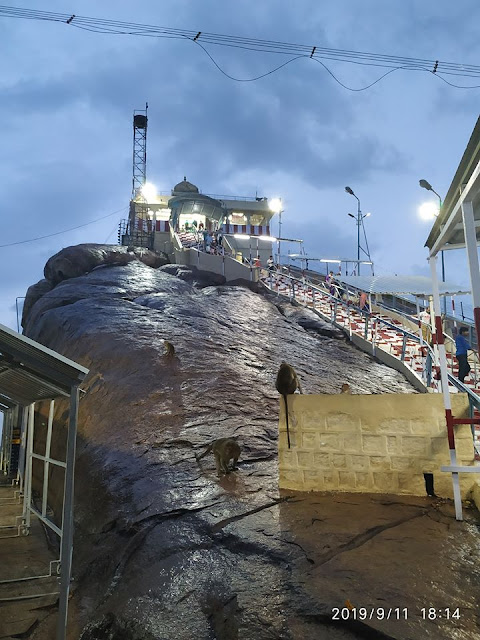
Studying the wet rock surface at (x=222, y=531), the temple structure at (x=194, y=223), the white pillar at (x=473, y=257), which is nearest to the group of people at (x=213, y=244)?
the temple structure at (x=194, y=223)

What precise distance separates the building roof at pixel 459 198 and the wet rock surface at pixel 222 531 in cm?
345

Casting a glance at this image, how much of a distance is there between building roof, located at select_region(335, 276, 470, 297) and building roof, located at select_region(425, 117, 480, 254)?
15.1 metres

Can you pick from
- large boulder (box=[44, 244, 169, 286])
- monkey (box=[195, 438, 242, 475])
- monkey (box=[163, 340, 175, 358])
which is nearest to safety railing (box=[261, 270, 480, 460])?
monkey (box=[195, 438, 242, 475])

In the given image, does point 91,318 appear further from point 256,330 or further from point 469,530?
point 469,530

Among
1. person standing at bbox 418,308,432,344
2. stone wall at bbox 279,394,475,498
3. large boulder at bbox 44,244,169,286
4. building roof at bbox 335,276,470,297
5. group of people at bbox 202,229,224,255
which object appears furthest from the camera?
group of people at bbox 202,229,224,255

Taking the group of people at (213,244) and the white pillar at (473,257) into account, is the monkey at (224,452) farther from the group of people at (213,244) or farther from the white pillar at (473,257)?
the group of people at (213,244)

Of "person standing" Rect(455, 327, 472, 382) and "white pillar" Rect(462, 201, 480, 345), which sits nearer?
"white pillar" Rect(462, 201, 480, 345)

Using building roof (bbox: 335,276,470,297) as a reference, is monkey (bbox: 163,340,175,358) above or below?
below

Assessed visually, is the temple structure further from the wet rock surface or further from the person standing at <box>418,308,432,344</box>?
the wet rock surface

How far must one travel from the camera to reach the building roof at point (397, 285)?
67.6ft

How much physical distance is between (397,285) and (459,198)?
19.3 meters

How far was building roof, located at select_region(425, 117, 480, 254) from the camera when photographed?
3.86 m

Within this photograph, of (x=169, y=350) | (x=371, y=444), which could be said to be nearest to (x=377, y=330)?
(x=169, y=350)

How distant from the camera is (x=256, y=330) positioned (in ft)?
56.8
